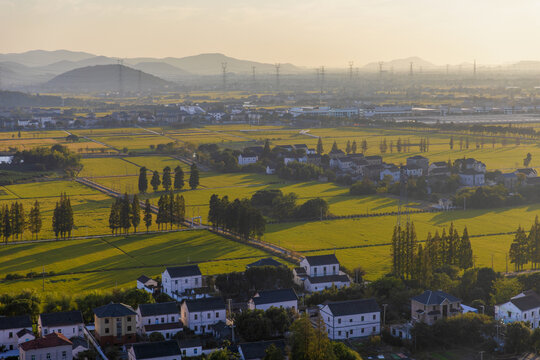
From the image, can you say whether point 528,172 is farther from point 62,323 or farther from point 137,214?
point 62,323

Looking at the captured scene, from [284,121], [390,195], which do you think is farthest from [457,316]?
[284,121]

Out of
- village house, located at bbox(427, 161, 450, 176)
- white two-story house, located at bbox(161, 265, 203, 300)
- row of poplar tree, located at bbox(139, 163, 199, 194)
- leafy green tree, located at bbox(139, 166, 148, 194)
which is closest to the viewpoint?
white two-story house, located at bbox(161, 265, 203, 300)

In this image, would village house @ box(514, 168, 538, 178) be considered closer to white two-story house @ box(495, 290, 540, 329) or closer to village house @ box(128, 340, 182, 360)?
white two-story house @ box(495, 290, 540, 329)

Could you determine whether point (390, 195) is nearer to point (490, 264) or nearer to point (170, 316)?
point (490, 264)

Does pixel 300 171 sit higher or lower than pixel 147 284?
higher

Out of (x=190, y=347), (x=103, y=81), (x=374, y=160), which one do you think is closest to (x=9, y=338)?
(x=190, y=347)

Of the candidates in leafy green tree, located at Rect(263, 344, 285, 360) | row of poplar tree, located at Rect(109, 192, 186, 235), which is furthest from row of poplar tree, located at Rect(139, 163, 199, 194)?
leafy green tree, located at Rect(263, 344, 285, 360)
